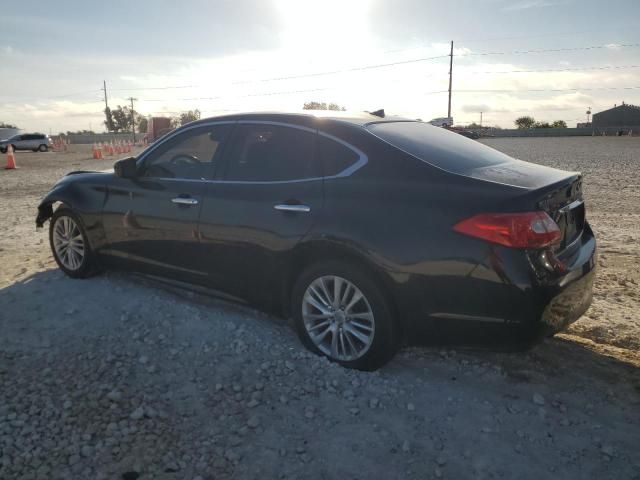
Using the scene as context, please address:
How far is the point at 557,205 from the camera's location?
3.14 m

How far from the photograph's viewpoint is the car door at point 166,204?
14.0 feet

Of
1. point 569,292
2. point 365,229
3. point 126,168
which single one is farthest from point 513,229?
point 126,168

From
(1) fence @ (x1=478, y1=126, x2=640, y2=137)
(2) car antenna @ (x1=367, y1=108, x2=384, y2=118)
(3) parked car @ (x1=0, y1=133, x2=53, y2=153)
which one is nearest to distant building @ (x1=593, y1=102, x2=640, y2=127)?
(1) fence @ (x1=478, y1=126, x2=640, y2=137)

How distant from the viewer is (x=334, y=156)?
11.8 ft

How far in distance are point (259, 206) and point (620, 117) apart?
110 m

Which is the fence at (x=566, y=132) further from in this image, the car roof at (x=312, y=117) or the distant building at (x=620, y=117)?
the car roof at (x=312, y=117)

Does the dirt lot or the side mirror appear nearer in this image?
the dirt lot

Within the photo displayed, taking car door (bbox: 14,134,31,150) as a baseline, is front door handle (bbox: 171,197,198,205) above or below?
below

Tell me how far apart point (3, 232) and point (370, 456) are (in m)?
7.15

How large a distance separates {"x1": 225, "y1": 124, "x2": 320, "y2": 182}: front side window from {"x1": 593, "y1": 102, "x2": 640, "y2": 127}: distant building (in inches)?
4054

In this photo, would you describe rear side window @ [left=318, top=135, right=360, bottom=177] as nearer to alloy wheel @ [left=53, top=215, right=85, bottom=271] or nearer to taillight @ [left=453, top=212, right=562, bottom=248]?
taillight @ [left=453, top=212, right=562, bottom=248]

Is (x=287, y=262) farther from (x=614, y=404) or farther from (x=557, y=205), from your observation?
(x=614, y=404)

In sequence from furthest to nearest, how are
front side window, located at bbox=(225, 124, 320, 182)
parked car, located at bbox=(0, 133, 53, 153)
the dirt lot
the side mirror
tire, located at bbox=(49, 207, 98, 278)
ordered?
parked car, located at bbox=(0, 133, 53, 153), tire, located at bbox=(49, 207, 98, 278), the side mirror, front side window, located at bbox=(225, 124, 320, 182), the dirt lot

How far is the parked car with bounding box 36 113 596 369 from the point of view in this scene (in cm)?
296
